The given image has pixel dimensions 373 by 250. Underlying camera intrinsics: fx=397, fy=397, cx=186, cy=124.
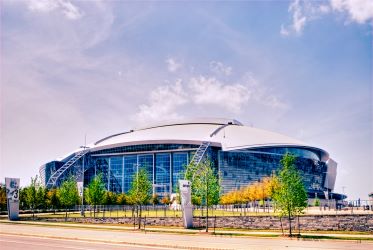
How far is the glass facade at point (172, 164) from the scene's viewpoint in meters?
126

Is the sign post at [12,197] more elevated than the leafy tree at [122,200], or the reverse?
the sign post at [12,197]

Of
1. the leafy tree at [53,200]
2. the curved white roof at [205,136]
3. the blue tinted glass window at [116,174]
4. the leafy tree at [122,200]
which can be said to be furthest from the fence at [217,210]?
the blue tinted glass window at [116,174]

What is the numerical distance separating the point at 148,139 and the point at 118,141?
47.3 feet

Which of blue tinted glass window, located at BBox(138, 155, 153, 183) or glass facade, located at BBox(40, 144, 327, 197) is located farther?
blue tinted glass window, located at BBox(138, 155, 153, 183)

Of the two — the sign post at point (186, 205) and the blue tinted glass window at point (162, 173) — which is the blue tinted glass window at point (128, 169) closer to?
the blue tinted glass window at point (162, 173)

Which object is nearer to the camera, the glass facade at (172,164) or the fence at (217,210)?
the fence at (217,210)

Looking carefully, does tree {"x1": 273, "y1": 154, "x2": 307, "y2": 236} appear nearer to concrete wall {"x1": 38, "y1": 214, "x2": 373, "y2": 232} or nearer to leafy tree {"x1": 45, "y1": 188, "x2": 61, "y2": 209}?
concrete wall {"x1": 38, "y1": 214, "x2": 373, "y2": 232}

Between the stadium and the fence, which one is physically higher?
the stadium

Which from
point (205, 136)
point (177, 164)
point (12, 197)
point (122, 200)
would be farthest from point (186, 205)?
point (205, 136)

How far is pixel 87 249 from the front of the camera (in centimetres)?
2472

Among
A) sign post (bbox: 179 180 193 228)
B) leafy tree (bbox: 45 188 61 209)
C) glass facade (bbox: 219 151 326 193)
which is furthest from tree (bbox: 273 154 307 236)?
glass facade (bbox: 219 151 326 193)

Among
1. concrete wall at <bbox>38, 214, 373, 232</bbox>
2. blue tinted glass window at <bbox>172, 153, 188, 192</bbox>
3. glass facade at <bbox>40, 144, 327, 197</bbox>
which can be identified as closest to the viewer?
concrete wall at <bbox>38, 214, 373, 232</bbox>

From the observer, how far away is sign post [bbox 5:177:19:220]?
2446 inches

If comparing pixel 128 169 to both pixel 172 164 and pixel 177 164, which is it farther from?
pixel 177 164
